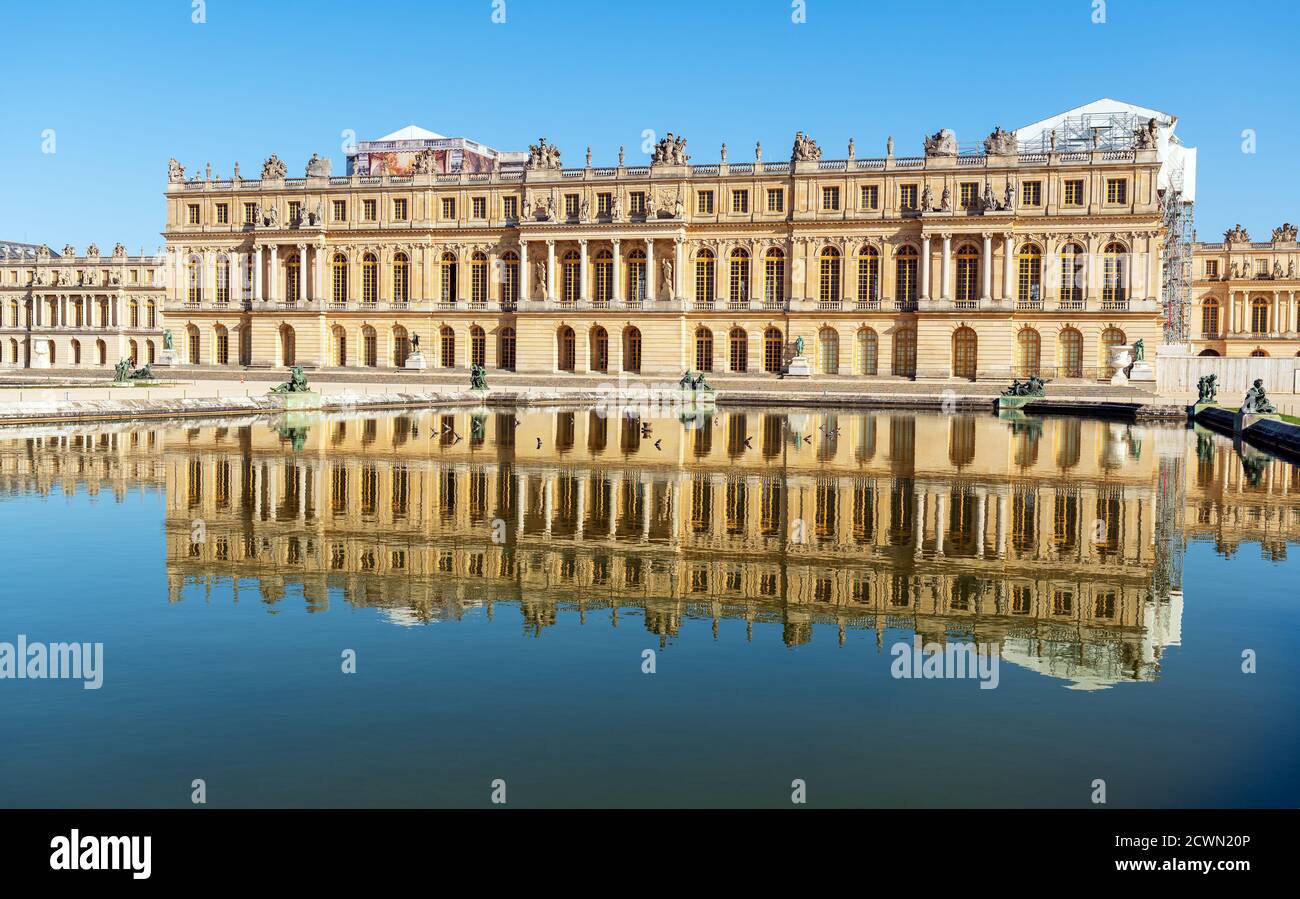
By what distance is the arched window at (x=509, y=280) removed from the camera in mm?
81306

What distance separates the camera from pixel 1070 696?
11.0 meters

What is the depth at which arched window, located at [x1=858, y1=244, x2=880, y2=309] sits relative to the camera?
74.6 meters

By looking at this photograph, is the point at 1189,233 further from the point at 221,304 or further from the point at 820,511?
the point at 820,511

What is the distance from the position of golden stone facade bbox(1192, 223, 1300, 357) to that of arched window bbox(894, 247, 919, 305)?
44306mm

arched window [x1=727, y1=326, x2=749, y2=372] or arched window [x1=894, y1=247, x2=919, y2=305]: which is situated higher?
arched window [x1=894, y1=247, x2=919, y2=305]

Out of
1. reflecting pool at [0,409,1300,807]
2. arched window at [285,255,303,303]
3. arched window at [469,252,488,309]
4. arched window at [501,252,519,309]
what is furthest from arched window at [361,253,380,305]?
reflecting pool at [0,409,1300,807]

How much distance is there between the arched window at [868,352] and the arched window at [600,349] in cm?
1640

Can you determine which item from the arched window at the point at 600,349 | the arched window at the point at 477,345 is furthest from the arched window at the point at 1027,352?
the arched window at the point at 477,345

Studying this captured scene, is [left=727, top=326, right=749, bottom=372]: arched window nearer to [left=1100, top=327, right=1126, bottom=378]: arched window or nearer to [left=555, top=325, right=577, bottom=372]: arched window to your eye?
[left=555, top=325, right=577, bottom=372]: arched window

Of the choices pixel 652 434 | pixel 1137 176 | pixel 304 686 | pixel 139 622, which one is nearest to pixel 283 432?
pixel 652 434

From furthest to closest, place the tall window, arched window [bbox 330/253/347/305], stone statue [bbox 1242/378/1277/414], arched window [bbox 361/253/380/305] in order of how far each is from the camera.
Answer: arched window [bbox 330/253/347/305]
arched window [bbox 361/253/380/305]
the tall window
stone statue [bbox 1242/378/1277/414]

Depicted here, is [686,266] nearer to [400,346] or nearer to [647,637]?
[400,346]

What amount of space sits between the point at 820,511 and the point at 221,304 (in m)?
73.7

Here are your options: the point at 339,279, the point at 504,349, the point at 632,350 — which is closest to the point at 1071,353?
the point at 632,350
